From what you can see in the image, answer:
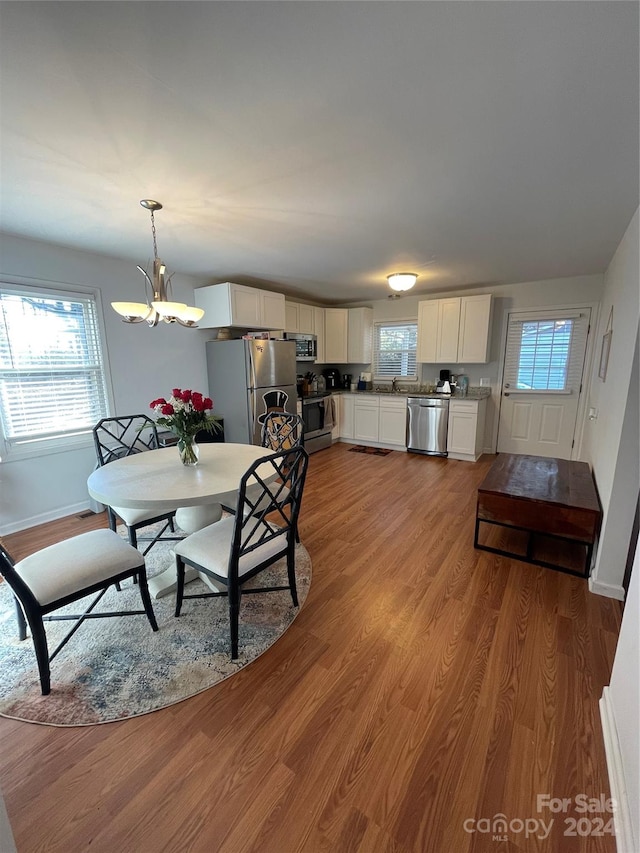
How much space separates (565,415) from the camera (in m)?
4.63

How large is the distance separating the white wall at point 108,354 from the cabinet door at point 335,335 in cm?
228

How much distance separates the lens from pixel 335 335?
5.86 m

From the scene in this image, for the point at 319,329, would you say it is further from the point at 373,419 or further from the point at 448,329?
the point at 448,329

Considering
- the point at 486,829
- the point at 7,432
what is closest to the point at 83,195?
the point at 7,432

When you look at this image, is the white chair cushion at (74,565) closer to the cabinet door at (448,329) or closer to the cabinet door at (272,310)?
the cabinet door at (272,310)

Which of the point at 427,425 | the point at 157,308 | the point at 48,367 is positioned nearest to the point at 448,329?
the point at 427,425

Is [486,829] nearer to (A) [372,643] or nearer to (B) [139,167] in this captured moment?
(A) [372,643]

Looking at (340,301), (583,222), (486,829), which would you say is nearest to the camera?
(486,829)

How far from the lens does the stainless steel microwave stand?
527 cm

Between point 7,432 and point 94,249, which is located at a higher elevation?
point 94,249

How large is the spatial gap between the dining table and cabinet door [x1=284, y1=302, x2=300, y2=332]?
2.95m

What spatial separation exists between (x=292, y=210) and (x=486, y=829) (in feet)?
10.2

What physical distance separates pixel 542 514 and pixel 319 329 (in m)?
4.34

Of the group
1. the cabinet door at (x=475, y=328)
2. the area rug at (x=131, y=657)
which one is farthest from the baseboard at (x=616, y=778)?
the cabinet door at (x=475, y=328)
